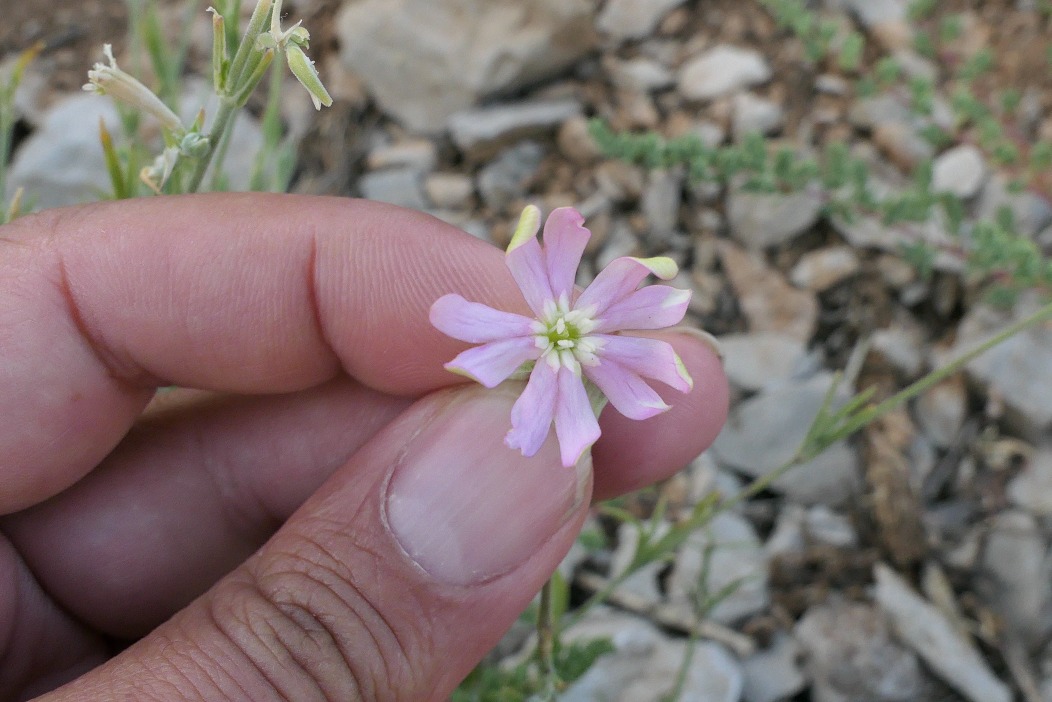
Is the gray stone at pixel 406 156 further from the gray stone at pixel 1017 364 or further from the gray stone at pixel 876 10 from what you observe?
the gray stone at pixel 1017 364

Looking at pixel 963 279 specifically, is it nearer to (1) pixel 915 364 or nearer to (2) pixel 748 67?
(1) pixel 915 364

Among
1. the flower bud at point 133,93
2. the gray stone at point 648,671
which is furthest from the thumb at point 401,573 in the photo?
the gray stone at point 648,671

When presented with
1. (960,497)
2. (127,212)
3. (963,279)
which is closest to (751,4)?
(963,279)

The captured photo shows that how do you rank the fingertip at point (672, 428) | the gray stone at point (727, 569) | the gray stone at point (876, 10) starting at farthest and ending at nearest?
the gray stone at point (876, 10), the gray stone at point (727, 569), the fingertip at point (672, 428)

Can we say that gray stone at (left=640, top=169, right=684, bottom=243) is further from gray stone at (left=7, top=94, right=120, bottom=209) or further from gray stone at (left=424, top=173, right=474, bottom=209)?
gray stone at (left=7, top=94, right=120, bottom=209)

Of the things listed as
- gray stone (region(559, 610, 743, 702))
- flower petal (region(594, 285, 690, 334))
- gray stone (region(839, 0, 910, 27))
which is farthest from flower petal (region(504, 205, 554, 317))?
gray stone (region(839, 0, 910, 27))

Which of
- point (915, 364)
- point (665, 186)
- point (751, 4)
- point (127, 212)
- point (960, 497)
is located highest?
point (127, 212)
